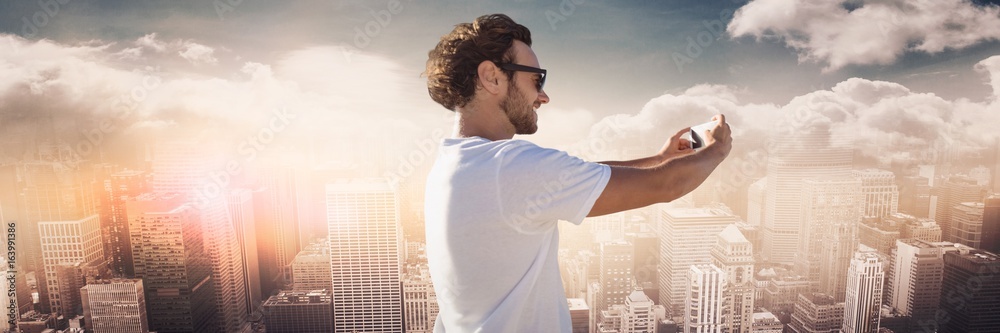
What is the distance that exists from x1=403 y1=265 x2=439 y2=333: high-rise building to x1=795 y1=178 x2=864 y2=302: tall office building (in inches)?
164

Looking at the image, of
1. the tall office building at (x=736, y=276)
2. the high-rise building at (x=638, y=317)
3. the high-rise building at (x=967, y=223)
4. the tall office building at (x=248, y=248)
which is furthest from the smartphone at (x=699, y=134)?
the high-rise building at (x=967, y=223)

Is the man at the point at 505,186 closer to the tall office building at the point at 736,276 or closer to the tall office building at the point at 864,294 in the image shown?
the tall office building at the point at 736,276

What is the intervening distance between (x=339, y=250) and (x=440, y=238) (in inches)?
169

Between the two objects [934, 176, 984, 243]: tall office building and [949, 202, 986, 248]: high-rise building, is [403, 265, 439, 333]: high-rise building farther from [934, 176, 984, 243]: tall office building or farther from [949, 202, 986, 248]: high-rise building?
[949, 202, 986, 248]: high-rise building

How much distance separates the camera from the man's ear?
53 cm

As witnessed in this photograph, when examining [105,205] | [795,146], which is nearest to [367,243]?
[105,205]

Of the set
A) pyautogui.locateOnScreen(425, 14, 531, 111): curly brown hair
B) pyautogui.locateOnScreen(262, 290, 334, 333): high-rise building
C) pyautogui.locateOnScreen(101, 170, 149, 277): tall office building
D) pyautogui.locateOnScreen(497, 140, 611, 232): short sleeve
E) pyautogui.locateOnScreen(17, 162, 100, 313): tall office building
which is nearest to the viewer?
pyautogui.locateOnScreen(497, 140, 611, 232): short sleeve

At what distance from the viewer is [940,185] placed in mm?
4508

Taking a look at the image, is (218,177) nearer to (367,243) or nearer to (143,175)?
(143,175)

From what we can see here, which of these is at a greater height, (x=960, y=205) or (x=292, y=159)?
(x=292, y=159)

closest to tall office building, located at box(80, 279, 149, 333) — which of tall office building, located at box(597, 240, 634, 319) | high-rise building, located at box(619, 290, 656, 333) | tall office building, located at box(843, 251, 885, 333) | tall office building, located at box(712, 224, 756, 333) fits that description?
tall office building, located at box(597, 240, 634, 319)

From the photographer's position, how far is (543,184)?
1.43ft

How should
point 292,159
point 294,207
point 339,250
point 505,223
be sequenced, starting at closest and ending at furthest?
point 505,223, point 292,159, point 339,250, point 294,207

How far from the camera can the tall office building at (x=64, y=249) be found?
4098 millimetres
